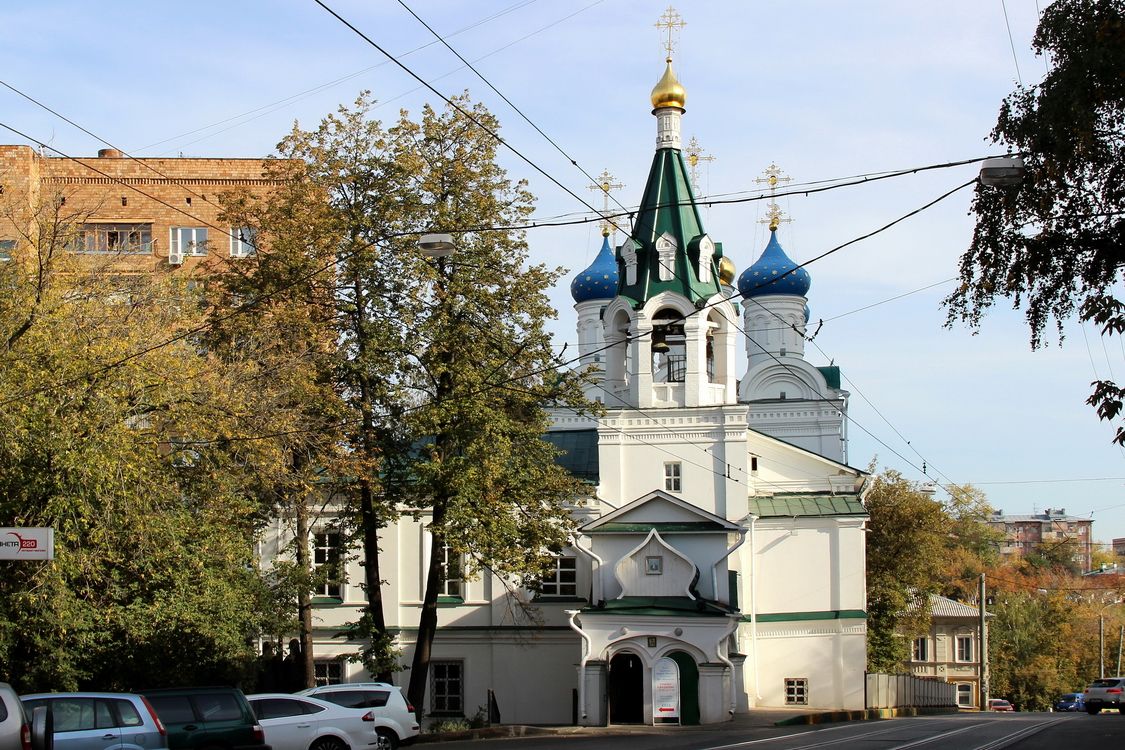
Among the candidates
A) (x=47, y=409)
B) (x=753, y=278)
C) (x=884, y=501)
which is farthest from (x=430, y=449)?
(x=753, y=278)

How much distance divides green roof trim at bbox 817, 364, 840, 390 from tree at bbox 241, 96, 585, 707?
33.5 meters

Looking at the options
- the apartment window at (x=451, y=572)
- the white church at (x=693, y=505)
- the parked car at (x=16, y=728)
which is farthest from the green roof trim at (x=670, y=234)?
the parked car at (x=16, y=728)

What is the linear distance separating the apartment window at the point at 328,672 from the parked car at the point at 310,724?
742 inches

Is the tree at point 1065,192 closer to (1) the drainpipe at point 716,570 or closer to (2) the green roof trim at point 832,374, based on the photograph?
(1) the drainpipe at point 716,570

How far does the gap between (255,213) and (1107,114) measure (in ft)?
61.0

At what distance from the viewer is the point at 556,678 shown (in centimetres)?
3953

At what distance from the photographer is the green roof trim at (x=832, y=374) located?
→ 62.3 m

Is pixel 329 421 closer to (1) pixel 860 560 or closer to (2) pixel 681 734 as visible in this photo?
(2) pixel 681 734

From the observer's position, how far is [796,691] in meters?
40.0

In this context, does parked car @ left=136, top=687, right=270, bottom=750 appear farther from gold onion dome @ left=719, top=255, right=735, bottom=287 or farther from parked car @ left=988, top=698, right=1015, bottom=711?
parked car @ left=988, top=698, right=1015, bottom=711

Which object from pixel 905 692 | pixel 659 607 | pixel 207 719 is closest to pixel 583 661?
pixel 659 607

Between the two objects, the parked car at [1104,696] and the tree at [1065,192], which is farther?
the parked car at [1104,696]

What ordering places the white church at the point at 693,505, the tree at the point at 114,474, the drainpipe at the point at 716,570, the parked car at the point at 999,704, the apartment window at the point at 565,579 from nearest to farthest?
the tree at the point at 114,474, the drainpipe at the point at 716,570, the white church at the point at 693,505, the apartment window at the point at 565,579, the parked car at the point at 999,704

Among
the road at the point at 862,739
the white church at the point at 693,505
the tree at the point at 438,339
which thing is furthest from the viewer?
the white church at the point at 693,505
